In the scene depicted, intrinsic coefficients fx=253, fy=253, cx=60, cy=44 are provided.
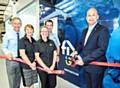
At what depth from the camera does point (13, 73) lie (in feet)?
13.2

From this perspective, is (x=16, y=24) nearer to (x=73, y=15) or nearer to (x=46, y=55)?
(x=46, y=55)

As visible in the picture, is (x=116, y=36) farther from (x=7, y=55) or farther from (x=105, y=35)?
(x=7, y=55)

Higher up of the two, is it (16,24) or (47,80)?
(16,24)

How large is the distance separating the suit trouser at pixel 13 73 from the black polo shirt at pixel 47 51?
0.58 metres

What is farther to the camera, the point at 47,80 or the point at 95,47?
the point at 47,80

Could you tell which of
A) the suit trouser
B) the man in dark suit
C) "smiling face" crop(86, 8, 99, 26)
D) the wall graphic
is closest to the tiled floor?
the wall graphic

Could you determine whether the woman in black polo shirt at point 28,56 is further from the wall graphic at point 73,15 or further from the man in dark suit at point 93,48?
the man in dark suit at point 93,48

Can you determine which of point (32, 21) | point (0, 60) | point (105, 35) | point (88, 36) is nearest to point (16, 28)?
point (32, 21)

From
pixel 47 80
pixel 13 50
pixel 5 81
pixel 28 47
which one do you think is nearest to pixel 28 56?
pixel 28 47

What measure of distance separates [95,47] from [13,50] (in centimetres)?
144

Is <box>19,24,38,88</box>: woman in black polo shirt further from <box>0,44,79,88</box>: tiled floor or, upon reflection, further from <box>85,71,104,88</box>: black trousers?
<box>85,71,104,88</box>: black trousers

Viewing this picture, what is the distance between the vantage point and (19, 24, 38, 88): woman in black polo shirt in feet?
12.0

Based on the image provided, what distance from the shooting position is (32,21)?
3.65m

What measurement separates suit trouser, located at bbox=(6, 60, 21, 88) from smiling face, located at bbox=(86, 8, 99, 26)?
57.5 inches
